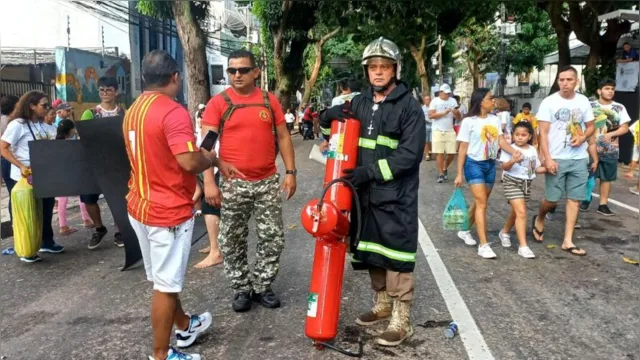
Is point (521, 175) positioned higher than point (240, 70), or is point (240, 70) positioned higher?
point (240, 70)

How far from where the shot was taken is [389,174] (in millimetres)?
3740

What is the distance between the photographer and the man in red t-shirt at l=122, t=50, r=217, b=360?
10.9 feet

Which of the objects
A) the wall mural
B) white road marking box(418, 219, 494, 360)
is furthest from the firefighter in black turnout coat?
the wall mural

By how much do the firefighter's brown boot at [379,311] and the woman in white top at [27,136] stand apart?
3810mm

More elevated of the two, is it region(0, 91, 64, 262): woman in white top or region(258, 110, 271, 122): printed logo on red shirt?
region(258, 110, 271, 122): printed logo on red shirt

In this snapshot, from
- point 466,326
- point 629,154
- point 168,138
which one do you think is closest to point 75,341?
point 168,138

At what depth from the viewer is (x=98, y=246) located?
22.6ft

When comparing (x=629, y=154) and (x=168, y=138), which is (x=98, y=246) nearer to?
(x=168, y=138)

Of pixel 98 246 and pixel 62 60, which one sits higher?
pixel 62 60

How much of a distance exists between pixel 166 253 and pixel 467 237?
401 centimetres

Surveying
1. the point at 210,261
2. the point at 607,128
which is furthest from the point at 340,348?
the point at 607,128

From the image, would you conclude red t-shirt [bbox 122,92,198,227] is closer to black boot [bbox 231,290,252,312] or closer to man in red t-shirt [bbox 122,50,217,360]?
man in red t-shirt [bbox 122,50,217,360]

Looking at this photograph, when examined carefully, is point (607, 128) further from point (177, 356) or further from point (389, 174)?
point (177, 356)

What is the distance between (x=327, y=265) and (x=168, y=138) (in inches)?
49.1
